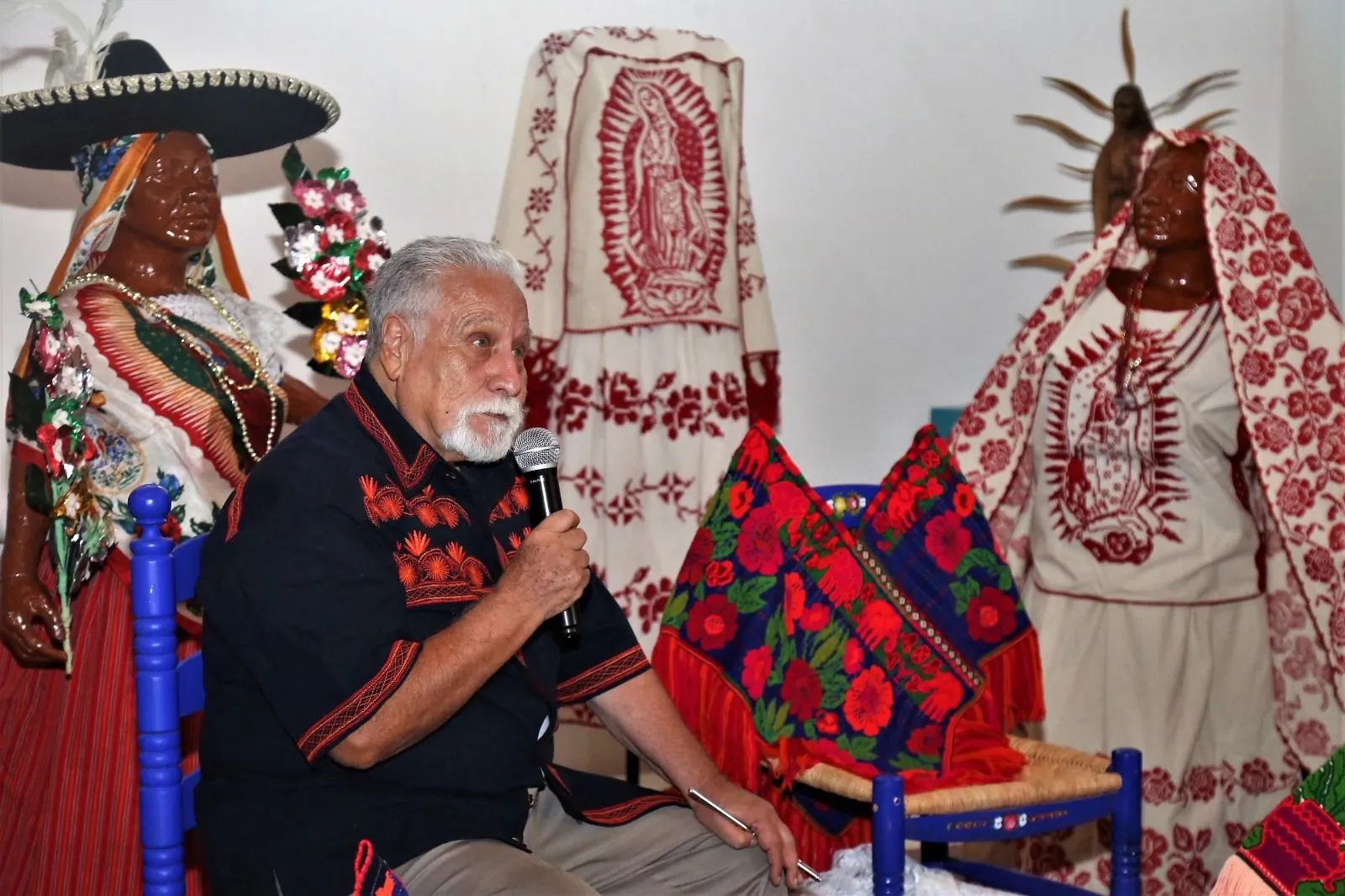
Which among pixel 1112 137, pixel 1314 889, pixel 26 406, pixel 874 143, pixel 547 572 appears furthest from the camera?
pixel 1112 137

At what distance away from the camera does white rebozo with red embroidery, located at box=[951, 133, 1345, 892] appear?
3332mm

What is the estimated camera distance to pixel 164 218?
285 cm

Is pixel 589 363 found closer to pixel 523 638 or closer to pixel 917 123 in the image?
pixel 917 123

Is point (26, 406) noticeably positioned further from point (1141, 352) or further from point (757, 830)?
point (1141, 352)

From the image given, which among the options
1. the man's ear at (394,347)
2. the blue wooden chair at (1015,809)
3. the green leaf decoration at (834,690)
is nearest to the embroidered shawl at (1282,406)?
the blue wooden chair at (1015,809)

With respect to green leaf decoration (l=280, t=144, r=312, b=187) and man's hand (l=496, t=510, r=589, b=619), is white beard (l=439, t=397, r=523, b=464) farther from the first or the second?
green leaf decoration (l=280, t=144, r=312, b=187)

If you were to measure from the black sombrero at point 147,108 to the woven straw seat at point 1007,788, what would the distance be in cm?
168

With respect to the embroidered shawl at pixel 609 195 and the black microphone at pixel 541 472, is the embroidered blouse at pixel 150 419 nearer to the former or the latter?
the black microphone at pixel 541 472

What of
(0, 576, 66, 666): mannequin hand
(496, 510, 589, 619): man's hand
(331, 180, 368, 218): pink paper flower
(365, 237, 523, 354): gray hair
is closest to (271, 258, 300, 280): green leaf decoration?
(331, 180, 368, 218): pink paper flower

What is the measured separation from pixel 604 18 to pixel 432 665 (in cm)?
275

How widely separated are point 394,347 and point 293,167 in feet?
3.56

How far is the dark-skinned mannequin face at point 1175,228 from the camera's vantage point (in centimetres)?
339

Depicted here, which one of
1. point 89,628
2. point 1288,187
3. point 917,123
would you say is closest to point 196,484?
point 89,628

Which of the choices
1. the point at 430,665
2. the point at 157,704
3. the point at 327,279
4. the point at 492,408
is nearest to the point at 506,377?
the point at 492,408
